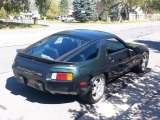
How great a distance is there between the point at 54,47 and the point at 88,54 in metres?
0.81

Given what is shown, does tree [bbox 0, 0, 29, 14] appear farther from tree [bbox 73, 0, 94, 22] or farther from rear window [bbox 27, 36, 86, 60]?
rear window [bbox 27, 36, 86, 60]

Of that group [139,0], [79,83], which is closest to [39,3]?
[79,83]

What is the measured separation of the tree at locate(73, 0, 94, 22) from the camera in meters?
55.2

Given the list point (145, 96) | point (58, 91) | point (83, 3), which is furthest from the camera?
point (83, 3)

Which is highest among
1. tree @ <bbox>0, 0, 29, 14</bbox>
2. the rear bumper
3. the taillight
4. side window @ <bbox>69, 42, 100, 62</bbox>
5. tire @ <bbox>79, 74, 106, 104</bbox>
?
tree @ <bbox>0, 0, 29, 14</bbox>

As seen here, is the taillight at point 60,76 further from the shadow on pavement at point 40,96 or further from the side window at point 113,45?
the side window at point 113,45

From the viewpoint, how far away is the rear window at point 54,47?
610 centimetres

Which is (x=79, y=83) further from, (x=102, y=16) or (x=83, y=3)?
(x=102, y=16)

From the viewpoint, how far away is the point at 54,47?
6.36m

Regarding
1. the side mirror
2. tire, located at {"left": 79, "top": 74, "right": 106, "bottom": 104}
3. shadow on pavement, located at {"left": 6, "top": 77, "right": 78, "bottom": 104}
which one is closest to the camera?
tire, located at {"left": 79, "top": 74, "right": 106, "bottom": 104}

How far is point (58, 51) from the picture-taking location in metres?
6.15

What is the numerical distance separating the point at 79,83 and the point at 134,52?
2883 mm

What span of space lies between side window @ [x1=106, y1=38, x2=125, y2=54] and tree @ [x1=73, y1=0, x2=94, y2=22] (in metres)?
48.4

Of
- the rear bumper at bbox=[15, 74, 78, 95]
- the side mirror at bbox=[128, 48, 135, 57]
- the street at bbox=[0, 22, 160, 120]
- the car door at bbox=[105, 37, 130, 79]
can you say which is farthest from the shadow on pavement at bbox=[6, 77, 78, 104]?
the side mirror at bbox=[128, 48, 135, 57]
